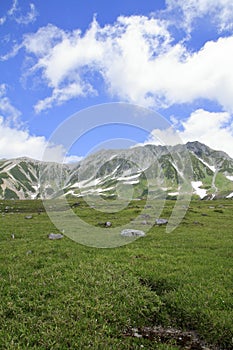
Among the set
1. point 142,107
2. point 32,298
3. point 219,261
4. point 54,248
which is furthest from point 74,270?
point 142,107

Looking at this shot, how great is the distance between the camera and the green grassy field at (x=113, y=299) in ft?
32.8

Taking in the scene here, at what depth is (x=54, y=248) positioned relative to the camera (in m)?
22.2

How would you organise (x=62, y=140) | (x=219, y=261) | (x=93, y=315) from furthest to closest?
(x=62, y=140), (x=219, y=261), (x=93, y=315)

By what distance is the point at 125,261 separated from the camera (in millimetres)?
18531

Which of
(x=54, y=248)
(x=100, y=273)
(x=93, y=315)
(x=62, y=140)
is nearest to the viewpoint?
(x=93, y=315)

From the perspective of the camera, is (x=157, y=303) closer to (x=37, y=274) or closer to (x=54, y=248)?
(x=37, y=274)

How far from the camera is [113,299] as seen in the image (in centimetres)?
1262

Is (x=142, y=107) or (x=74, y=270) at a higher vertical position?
(x=142, y=107)

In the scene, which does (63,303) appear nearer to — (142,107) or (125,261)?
(125,261)

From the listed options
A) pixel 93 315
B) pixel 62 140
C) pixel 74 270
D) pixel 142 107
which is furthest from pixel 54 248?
pixel 142 107

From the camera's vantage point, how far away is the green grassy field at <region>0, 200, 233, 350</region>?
9.99 metres

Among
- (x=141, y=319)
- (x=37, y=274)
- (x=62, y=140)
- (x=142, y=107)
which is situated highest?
(x=142, y=107)

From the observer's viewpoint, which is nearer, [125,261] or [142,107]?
[125,261]

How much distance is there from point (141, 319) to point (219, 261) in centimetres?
899
